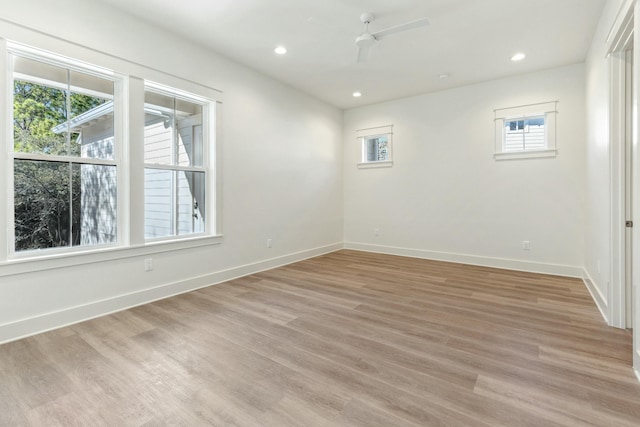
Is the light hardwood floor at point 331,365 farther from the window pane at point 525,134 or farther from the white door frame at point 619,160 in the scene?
the window pane at point 525,134

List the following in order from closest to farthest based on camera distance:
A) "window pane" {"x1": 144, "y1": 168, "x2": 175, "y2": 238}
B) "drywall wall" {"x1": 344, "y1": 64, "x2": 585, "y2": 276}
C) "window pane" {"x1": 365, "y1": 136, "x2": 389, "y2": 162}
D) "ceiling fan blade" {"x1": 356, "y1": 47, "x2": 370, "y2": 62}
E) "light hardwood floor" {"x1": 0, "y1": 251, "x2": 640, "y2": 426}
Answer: "light hardwood floor" {"x1": 0, "y1": 251, "x2": 640, "y2": 426} < "ceiling fan blade" {"x1": 356, "y1": 47, "x2": 370, "y2": 62} < "window pane" {"x1": 144, "y1": 168, "x2": 175, "y2": 238} < "drywall wall" {"x1": 344, "y1": 64, "x2": 585, "y2": 276} < "window pane" {"x1": 365, "y1": 136, "x2": 389, "y2": 162}

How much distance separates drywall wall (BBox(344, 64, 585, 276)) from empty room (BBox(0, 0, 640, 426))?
0.03 meters

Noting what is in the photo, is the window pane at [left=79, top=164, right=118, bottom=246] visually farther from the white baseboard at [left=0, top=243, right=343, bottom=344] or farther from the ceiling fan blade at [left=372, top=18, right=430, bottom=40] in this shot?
the ceiling fan blade at [left=372, top=18, right=430, bottom=40]

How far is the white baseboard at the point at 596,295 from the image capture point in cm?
271

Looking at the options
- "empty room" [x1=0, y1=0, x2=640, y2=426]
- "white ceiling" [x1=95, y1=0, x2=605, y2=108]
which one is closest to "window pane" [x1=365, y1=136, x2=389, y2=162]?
"empty room" [x1=0, y1=0, x2=640, y2=426]

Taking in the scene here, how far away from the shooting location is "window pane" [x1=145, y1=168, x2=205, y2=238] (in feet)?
10.8

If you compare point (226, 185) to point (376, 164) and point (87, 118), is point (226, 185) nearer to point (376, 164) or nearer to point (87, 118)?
point (87, 118)

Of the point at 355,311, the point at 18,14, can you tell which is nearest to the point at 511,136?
the point at 355,311

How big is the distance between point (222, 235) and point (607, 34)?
174 inches

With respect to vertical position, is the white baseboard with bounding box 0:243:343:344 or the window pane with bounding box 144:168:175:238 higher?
the window pane with bounding box 144:168:175:238

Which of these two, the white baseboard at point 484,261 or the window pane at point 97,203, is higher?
the window pane at point 97,203

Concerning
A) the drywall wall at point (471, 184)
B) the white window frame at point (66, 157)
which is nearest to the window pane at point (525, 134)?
the drywall wall at point (471, 184)

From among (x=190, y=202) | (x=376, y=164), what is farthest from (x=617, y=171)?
(x=190, y=202)

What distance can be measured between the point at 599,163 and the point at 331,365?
331 cm
